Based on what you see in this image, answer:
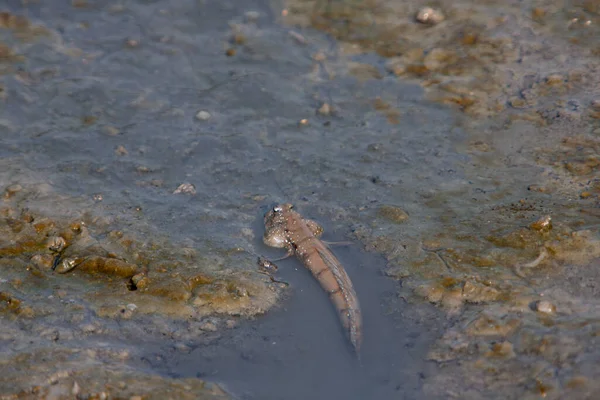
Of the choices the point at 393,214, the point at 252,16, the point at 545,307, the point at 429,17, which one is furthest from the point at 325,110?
the point at 545,307

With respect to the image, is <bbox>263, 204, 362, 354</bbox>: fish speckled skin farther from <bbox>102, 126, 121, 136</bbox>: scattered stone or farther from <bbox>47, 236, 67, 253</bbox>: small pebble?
<bbox>102, 126, 121, 136</bbox>: scattered stone

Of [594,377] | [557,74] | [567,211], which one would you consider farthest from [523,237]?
[557,74]

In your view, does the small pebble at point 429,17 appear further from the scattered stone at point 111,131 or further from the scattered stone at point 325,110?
the scattered stone at point 111,131

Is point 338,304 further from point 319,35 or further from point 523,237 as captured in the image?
point 319,35

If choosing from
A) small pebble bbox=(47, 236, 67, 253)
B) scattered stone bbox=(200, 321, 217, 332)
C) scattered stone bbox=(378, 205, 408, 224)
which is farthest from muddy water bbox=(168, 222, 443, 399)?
small pebble bbox=(47, 236, 67, 253)

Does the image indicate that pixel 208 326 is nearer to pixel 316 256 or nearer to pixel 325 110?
pixel 316 256

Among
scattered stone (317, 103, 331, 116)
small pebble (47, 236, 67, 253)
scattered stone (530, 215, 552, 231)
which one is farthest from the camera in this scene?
scattered stone (317, 103, 331, 116)
